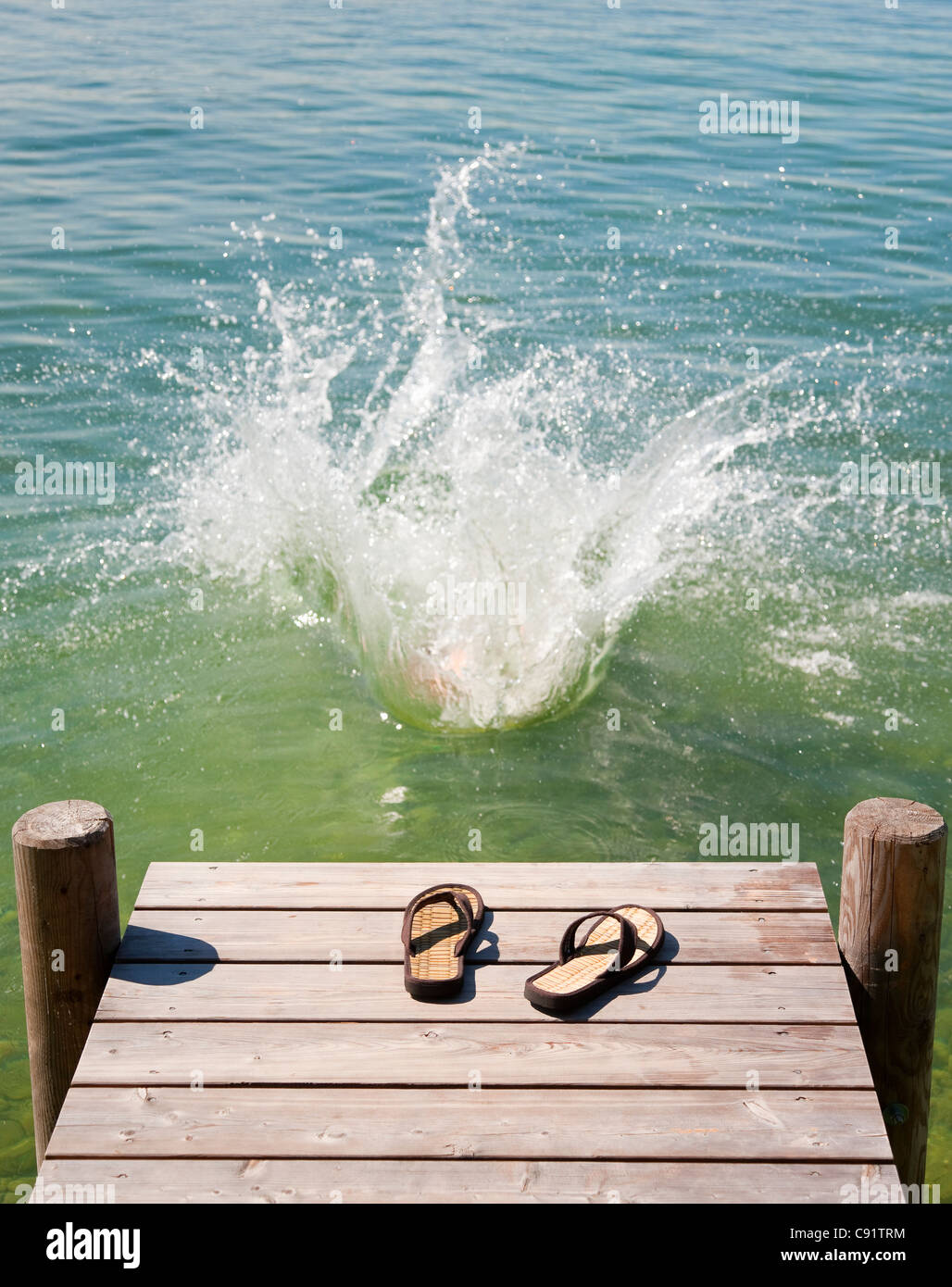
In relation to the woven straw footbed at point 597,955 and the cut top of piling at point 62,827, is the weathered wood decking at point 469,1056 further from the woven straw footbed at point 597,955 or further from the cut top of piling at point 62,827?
the cut top of piling at point 62,827

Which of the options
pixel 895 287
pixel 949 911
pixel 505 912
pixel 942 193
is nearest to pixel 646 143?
pixel 942 193

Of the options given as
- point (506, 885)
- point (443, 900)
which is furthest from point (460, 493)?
point (443, 900)

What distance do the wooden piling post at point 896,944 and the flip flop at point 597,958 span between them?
0.57 metres

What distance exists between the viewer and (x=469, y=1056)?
11.0 feet

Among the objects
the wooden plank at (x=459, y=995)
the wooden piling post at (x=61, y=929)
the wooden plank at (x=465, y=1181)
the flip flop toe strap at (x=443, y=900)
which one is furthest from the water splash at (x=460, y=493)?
the wooden plank at (x=465, y=1181)

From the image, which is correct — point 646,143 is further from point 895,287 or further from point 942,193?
point 895,287

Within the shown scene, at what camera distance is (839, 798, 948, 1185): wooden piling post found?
353 cm

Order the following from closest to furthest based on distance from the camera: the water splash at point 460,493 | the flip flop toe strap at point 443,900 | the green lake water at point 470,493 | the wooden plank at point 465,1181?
the wooden plank at point 465,1181
the flip flop toe strap at point 443,900
the green lake water at point 470,493
the water splash at point 460,493

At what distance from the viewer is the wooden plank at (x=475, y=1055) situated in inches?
130

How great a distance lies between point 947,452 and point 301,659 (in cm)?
497

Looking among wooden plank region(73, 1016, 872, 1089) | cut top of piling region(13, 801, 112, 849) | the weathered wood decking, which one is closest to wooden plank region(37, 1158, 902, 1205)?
the weathered wood decking

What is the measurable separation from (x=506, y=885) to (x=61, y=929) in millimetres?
1304

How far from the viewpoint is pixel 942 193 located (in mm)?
14742

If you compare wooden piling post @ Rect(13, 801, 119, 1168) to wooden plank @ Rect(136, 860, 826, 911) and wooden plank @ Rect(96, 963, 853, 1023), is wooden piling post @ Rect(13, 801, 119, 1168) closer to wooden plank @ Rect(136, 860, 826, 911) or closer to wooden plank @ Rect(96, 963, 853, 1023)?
wooden plank @ Rect(96, 963, 853, 1023)
